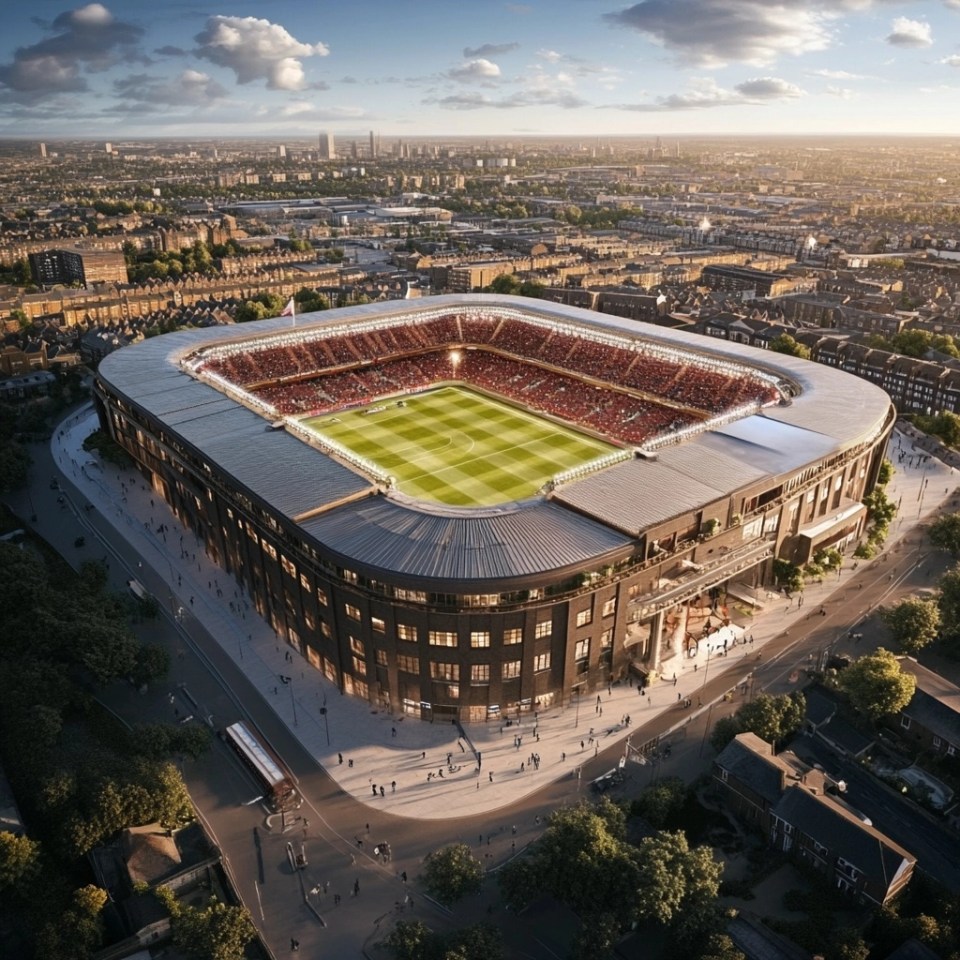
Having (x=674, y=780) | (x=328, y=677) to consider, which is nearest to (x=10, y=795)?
(x=328, y=677)

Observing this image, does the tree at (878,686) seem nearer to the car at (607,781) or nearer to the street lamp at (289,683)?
the car at (607,781)

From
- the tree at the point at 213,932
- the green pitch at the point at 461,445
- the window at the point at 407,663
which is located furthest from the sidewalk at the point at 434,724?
the green pitch at the point at 461,445

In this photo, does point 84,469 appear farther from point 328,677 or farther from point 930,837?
point 930,837

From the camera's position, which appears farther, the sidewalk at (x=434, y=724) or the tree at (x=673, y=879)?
the sidewalk at (x=434, y=724)

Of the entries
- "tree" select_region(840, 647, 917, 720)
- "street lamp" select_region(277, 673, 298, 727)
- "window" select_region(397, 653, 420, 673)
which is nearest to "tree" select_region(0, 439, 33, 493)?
"street lamp" select_region(277, 673, 298, 727)

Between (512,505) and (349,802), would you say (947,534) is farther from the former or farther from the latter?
(349,802)

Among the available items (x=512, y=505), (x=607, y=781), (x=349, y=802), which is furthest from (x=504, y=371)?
(x=349, y=802)

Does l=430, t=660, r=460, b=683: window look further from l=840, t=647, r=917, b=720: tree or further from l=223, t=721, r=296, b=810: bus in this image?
l=840, t=647, r=917, b=720: tree
